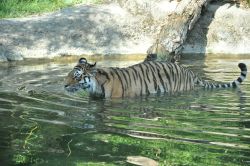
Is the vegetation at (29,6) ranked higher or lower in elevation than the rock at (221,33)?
higher

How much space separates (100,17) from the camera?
1388cm

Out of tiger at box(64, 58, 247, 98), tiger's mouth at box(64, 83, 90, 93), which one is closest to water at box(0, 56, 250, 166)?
tiger's mouth at box(64, 83, 90, 93)

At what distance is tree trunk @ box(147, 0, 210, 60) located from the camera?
40.0 feet

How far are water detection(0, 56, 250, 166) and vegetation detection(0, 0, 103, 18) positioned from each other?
17.0 ft

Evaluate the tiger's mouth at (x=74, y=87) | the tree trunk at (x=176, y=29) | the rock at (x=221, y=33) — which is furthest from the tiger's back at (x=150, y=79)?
the rock at (x=221, y=33)

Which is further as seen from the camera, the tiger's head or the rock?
the rock

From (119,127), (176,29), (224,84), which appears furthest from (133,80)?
(176,29)

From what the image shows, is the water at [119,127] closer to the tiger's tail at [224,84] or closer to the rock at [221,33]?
the tiger's tail at [224,84]

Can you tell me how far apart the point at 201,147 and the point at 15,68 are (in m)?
6.28

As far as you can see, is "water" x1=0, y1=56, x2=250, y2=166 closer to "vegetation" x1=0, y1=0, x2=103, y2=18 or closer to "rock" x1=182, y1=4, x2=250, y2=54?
"rock" x1=182, y1=4, x2=250, y2=54

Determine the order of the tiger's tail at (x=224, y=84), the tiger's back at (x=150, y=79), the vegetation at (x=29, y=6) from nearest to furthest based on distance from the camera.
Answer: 1. the tiger's back at (x=150, y=79)
2. the tiger's tail at (x=224, y=84)
3. the vegetation at (x=29, y=6)

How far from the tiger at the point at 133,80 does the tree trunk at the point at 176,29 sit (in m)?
2.61

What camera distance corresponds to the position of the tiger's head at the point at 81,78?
8266 mm

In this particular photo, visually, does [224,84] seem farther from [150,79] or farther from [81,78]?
[81,78]
